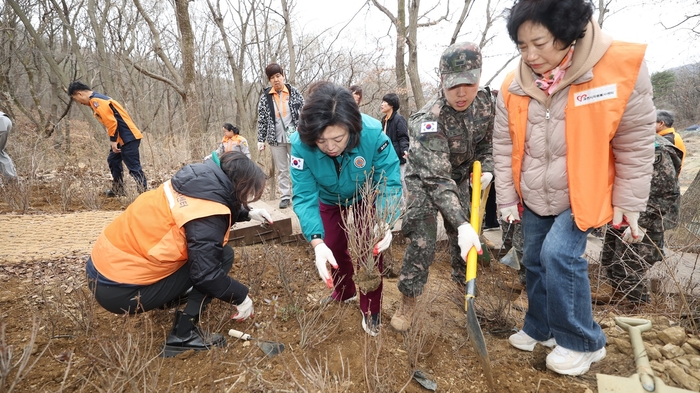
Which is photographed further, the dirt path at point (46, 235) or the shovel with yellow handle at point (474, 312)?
the dirt path at point (46, 235)

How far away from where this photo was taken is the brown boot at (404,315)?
87.2 inches

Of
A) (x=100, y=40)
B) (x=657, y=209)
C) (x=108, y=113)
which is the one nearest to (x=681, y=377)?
(x=657, y=209)

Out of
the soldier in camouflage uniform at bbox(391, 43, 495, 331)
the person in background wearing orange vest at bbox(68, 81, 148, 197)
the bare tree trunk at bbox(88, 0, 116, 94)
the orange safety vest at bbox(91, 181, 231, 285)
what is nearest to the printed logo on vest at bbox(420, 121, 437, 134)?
the soldier in camouflage uniform at bbox(391, 43, 495, 331)

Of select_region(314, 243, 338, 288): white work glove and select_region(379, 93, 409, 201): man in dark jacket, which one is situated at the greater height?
select_region(379, 93, 409, 201): man in dark jacket

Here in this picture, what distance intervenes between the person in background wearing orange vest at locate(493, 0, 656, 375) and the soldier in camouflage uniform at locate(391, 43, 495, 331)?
0.27 meters

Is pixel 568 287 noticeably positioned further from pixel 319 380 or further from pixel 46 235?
pixel 46 235

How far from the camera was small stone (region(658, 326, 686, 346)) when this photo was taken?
1860 millimetres

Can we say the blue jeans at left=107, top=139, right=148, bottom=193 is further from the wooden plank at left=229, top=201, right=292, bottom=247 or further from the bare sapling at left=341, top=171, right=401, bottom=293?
the bare sapling at left=341, top=171, right=401, bottom=293

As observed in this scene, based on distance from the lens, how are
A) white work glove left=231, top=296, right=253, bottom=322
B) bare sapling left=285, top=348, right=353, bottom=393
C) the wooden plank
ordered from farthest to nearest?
the wooden plank → white work glove left=231, top=296, right=253, bottom=322 → bare sapling left=285, top=348, right=353, bottom=393

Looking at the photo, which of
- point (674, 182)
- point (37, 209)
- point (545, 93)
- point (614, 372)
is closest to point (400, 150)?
point (674, 182)

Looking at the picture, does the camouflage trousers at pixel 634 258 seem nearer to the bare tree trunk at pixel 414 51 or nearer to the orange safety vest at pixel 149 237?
the orange safety vest at pixel 149 237

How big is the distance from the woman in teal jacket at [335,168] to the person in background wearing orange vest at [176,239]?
0.32 meters

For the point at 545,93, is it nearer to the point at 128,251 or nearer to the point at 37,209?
the point at 128,251

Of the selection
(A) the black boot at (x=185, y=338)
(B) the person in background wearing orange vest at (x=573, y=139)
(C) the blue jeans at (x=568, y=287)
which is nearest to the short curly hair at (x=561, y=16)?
(B) the person in background wearing orange vest at (x=573, y=139)
